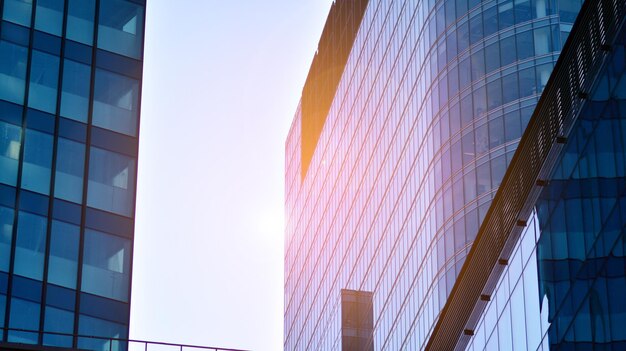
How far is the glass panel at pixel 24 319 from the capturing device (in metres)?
51.9

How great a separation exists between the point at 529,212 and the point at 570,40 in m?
6.60

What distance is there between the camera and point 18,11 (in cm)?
5838

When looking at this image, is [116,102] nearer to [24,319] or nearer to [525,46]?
[24,319]

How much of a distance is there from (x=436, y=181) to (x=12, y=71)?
126ft

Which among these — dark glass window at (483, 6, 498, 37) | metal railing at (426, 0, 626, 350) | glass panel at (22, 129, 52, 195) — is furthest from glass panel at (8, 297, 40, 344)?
dark glass window at (483, 6, 498, 37)

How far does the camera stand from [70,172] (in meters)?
57.1

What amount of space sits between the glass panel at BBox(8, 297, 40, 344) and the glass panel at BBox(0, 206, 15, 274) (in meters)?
1.51

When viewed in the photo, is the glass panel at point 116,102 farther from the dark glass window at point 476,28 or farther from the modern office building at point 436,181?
the dark glass window at point 476,28

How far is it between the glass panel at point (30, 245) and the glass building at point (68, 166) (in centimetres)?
5

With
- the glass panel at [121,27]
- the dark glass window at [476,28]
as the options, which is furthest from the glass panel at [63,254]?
the dark glass window at [476,28]

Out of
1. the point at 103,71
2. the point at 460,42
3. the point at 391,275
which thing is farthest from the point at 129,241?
the point at 391,275

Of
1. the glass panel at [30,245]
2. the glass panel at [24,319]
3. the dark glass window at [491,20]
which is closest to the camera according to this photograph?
the glass panel at [24,319]

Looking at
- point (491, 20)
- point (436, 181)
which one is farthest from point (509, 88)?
point (436, 181)

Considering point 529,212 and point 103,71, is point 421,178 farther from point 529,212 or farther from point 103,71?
point 529,212
